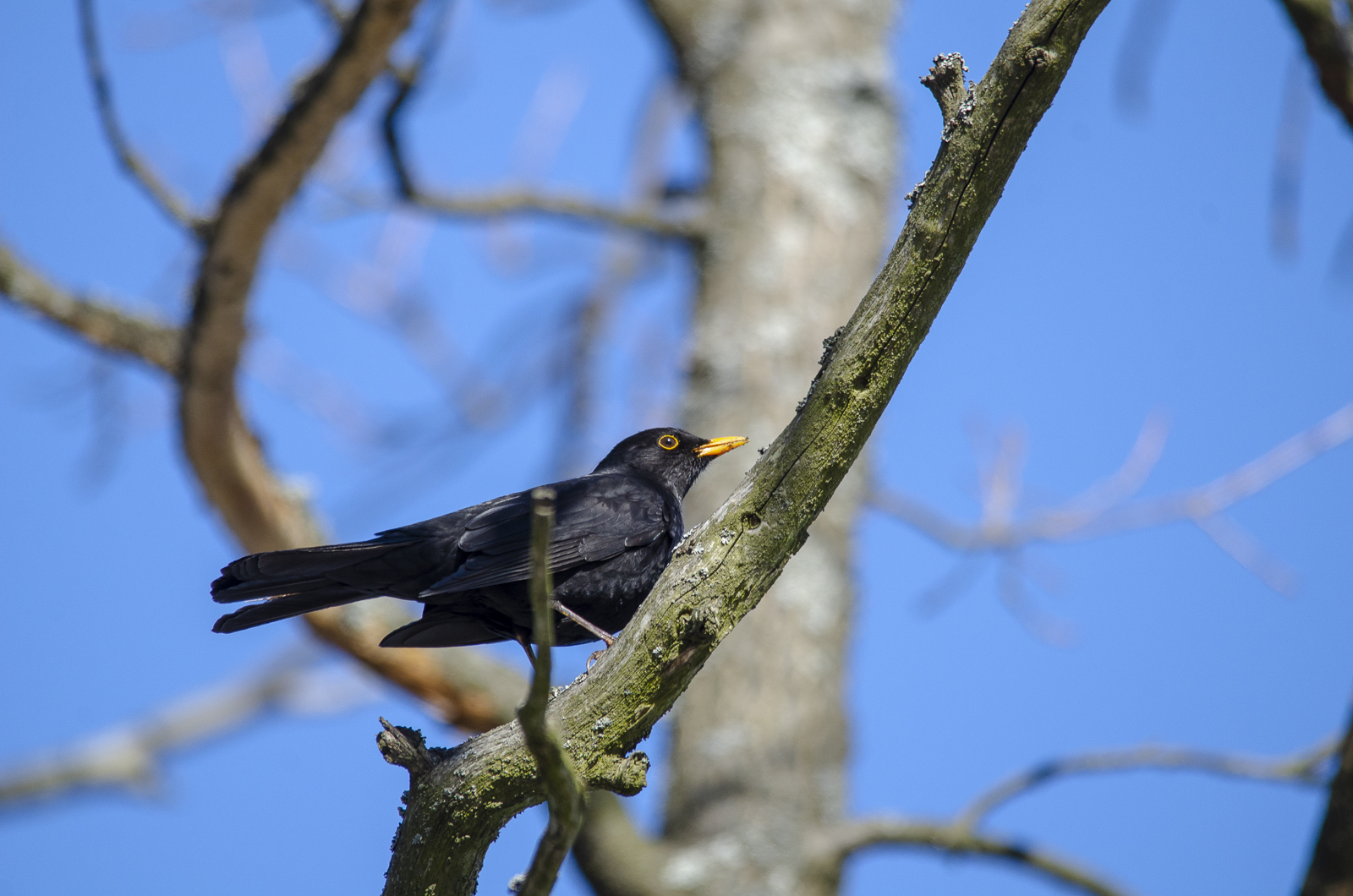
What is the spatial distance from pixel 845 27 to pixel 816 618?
3690 millimetres

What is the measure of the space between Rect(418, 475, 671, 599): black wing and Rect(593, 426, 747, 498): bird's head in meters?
0.52

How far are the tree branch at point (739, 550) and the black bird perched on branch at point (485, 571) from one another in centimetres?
98

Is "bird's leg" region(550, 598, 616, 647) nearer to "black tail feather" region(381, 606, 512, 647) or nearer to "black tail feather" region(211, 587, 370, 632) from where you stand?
"black tail feather" region(381, 606, 512, 647)

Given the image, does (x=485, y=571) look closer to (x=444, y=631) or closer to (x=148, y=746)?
(x=444, y=631)

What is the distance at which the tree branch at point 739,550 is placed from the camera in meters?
2.37

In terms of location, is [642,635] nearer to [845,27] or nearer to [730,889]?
[730,889]

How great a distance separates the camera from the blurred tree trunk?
195 inches

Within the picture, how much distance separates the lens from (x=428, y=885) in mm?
2479

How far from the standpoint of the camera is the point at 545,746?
1.81m

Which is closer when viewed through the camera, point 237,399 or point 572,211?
point 237,399

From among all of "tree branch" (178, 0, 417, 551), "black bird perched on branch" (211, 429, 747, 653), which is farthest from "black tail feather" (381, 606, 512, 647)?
"tree branch" (178, 0, 417, 551)

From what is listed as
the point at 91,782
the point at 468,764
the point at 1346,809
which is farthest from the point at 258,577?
the point at 91,782

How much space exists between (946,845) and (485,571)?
2.60m

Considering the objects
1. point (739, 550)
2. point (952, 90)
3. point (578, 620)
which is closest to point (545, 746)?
point (739, 550)
